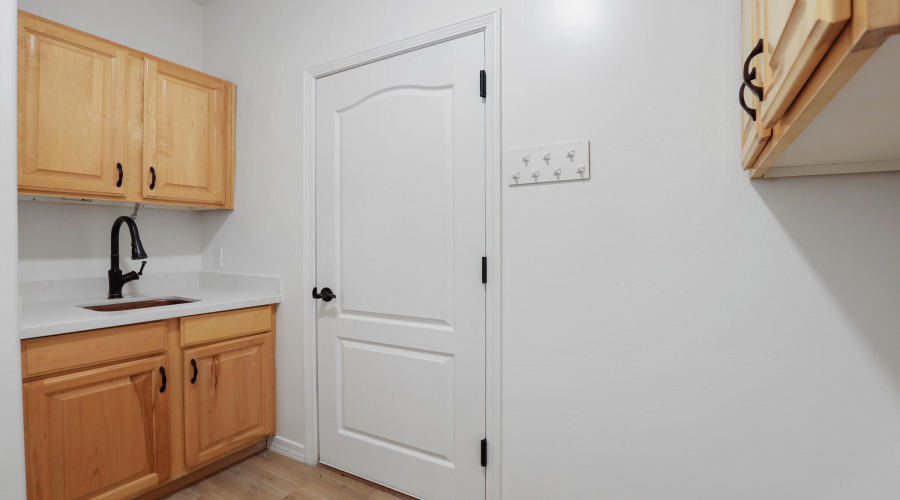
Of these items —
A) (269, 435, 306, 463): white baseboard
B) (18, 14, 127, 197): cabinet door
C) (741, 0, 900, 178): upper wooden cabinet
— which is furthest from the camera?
A: (269, 435, 306, 463): white baseboard

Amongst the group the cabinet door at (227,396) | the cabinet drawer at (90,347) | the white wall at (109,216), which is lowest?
the cabinet door at (227,396)

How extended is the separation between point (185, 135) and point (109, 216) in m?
0.60

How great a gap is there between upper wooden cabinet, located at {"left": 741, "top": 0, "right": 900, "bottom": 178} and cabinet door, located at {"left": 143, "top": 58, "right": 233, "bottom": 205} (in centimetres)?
242

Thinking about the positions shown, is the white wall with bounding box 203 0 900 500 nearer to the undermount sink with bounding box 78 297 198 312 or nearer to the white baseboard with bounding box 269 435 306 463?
the white baseboard with bounding box 269 435 306 463

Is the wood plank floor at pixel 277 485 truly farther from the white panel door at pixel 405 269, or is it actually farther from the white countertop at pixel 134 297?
the white countertop at pixel 134 297

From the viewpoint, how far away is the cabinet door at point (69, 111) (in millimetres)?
1683

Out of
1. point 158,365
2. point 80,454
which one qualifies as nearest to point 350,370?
point 158,365

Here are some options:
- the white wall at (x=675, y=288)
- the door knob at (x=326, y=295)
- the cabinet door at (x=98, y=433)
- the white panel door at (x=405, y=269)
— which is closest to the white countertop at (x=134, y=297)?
the cabinet door at (x=98, y=433)

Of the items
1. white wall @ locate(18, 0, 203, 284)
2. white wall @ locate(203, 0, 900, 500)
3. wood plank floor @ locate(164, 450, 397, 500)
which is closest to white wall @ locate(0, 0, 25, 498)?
wood plank floor @ locate(164, 450, 397, 500)

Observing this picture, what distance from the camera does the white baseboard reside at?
7.13 ft

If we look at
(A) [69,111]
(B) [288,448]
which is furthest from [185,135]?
(B) [288,448]

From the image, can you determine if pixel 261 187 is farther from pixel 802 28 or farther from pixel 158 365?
pixel 802 28

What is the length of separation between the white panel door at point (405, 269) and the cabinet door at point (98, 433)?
70 cm

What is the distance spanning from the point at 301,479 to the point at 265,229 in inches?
50.8
